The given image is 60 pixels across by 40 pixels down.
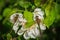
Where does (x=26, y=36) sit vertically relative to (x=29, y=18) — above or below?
below

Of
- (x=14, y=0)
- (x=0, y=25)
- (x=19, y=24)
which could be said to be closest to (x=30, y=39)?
(x=19, y=24)

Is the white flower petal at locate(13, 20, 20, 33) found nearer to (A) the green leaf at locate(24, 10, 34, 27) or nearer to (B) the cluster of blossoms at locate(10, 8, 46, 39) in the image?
(B) the cluster of blossoms at locate(10, 8, 46, 39)

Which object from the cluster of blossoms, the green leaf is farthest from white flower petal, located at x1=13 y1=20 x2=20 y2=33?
the green leaf

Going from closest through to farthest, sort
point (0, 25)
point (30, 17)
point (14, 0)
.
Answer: point (30, 17) < point (14, 0) < point (0, 25)

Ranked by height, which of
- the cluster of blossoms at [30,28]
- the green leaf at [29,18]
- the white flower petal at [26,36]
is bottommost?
the white flower petal at [26,36]

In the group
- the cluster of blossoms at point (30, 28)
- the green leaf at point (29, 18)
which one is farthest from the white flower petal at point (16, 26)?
the green leaf at point (29, 18)

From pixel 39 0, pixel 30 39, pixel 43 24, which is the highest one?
pixel 39 0

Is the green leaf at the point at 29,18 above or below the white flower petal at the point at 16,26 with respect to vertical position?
above

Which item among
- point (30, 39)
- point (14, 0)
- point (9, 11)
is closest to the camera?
point (30, 39)

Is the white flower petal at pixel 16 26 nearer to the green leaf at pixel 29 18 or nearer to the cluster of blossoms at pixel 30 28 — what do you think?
the cluster of blossoms at pixel 30 28

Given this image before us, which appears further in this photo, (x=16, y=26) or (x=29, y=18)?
(x=16, y=26)

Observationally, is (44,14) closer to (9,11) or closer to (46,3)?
(46,3)
